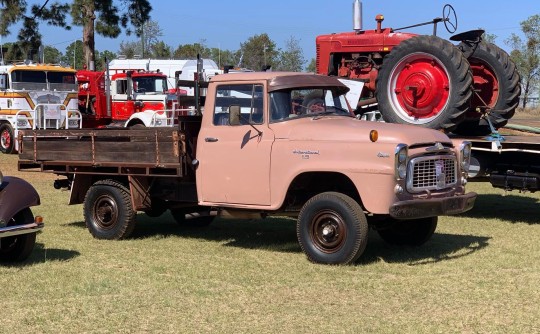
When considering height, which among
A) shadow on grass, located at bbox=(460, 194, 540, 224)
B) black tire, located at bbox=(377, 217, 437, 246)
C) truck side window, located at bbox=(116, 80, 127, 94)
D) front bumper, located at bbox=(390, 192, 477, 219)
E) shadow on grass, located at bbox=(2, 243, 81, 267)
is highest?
truck side window, located at bbox=(116, 80, 127, 94)

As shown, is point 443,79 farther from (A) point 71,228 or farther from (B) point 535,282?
(A) point 71,228

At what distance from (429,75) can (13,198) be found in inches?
233

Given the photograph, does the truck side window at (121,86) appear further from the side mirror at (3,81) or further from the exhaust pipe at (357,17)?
the exhaust pipe at (357,17)

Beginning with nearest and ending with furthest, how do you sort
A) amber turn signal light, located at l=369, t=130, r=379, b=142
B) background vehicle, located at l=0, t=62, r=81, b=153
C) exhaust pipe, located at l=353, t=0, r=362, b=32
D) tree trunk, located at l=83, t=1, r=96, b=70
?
amber turn signal light, located at l=369, t=130, r=379, b=142 → exhaust pipe, located at l=353, t=0, r=362, b=32 → background vehicle, located at l=0, t=62, r=81, b=153 → tree trunk, located at l=83, t=1, r=96, b=70

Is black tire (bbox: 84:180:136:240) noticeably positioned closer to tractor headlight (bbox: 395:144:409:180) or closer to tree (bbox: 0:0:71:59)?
tractor headlight (bbox: 395:144:409:180)

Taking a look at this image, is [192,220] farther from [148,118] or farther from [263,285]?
[148,118]

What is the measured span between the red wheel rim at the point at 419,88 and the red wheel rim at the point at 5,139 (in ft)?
48.1

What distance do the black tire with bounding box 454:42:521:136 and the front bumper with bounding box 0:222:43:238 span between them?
261 inches

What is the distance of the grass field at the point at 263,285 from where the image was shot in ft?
18.5

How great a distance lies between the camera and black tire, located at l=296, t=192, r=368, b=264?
7305 millimetres

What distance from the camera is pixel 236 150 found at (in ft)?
26.7

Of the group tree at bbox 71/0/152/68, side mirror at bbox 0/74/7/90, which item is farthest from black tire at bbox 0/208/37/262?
tree at bbox 71/0/152/68

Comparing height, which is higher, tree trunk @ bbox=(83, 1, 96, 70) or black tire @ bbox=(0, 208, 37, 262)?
tree trunk @ bbox=(83, 1, 96, 70)

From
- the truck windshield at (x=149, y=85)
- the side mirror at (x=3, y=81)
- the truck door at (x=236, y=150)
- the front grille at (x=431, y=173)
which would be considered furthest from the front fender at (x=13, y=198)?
the side mirror at (x=3, y=81)
